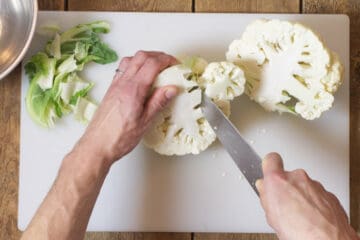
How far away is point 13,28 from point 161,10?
1.01 feet

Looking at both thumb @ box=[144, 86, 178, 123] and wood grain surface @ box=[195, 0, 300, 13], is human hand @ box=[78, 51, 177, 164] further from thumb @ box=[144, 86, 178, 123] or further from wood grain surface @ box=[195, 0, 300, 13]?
wood grain surface @ box=[195, 0, 300, 13]

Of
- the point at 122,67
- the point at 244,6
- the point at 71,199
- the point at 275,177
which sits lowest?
the point at 71,199

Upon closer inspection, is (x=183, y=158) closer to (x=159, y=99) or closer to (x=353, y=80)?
(x=159, y=99)

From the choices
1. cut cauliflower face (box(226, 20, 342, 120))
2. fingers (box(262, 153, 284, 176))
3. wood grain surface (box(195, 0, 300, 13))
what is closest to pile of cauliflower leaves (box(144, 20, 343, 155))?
cut cauliflower face (box(226, 20, 342, 120))

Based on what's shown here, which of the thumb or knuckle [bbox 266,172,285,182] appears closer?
knuckle [bbox 266,172,285,182]

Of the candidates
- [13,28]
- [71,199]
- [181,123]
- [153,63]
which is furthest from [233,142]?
[13,28]

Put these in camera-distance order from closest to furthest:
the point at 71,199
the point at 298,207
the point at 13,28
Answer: the point at 298,207
the point at 71,199
the point at 13,28

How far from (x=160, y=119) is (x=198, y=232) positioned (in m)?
0.25

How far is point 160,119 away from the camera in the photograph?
3.67ft

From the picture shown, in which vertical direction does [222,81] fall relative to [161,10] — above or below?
below

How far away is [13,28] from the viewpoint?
116 cm

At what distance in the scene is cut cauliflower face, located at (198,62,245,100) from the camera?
3.49 ft

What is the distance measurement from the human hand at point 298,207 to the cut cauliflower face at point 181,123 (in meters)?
0.22

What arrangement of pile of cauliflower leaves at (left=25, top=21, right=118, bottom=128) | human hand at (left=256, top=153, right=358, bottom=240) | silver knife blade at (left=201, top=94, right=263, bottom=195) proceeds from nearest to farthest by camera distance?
human hand at (left=256, top=153, right=358, bottom=240)
silver knife blade at (left=201, top=94, right=263, bottom=195)
pile of cauliflower leaves at (left=25, top=21, right=118, bottom=128)
